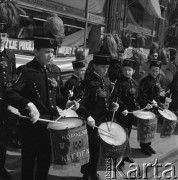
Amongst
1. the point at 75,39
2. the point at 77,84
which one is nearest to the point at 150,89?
the point at 77,84

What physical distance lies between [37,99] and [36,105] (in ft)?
0.20

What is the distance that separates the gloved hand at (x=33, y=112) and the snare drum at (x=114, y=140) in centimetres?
86

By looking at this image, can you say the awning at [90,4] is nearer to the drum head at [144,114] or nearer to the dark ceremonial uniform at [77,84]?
the dark ceremonial uniform at [77,84]

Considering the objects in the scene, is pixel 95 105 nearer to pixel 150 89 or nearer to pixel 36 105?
pixel 36 105

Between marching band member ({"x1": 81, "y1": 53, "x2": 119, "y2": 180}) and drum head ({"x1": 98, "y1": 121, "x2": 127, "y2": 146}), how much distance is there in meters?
0.19

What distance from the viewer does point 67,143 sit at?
2.57 m

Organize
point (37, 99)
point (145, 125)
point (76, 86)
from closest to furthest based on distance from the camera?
point (37, 99)
point (76, 86)
point (145, 125)

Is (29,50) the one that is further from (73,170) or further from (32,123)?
(32,123)

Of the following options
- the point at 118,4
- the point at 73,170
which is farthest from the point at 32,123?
the point at 118,4

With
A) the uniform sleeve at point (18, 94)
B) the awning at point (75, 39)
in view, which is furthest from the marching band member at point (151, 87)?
the awning at point (75, 39)

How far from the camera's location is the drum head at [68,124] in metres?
2.65

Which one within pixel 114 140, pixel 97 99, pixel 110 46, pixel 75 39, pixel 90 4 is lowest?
pixel 114 140

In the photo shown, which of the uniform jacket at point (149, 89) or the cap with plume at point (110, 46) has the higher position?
the cap with plume at point (110, 46)

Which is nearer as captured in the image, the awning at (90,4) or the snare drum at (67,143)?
the snare drum at (67,143)
